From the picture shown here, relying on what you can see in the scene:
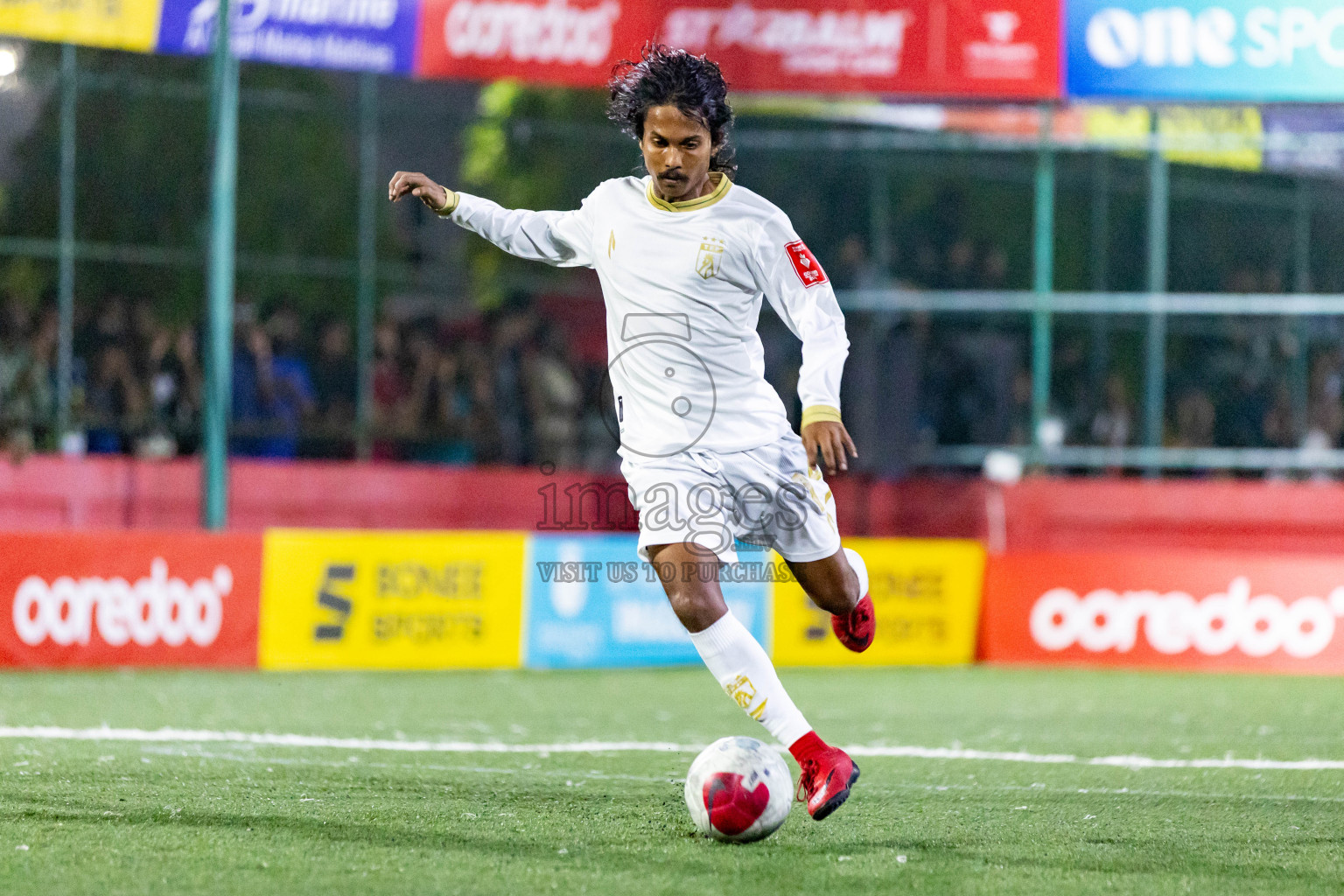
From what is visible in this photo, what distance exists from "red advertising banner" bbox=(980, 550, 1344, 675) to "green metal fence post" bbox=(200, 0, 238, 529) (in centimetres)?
571

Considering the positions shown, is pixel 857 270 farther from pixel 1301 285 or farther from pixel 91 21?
pixel 91 21

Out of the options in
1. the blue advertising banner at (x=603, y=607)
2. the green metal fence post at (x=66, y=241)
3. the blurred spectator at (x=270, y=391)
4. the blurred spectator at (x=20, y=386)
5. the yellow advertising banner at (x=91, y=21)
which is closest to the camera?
the blue advertising banner at (x=603, y=607)

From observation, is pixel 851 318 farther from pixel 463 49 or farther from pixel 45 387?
pixel 45 387

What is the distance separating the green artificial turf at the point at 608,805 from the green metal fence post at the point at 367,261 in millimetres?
5602

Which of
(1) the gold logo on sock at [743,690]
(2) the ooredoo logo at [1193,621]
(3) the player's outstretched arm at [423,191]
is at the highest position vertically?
(3) the player's outstretched arm at [423,191]

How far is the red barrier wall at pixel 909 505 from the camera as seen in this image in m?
14.1

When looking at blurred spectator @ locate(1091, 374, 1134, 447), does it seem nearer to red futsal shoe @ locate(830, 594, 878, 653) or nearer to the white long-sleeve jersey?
red futsal shoe @ locate(830, 594, 878, 653)

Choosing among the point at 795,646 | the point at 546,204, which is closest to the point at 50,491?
the point at 795,646

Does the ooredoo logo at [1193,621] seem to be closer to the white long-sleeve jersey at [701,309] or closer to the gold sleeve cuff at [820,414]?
the white long-sleeve jersey at [701,309]

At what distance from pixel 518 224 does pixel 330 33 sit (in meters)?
8.43

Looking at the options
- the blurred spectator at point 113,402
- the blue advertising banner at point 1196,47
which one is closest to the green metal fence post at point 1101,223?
the blue advertising banner at point 1196,47

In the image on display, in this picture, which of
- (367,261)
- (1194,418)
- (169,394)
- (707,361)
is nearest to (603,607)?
(169,394)

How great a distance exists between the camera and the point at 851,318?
16.3 m

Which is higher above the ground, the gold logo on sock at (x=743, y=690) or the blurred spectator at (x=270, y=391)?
the blurred spectator at (x=270, y=391)
